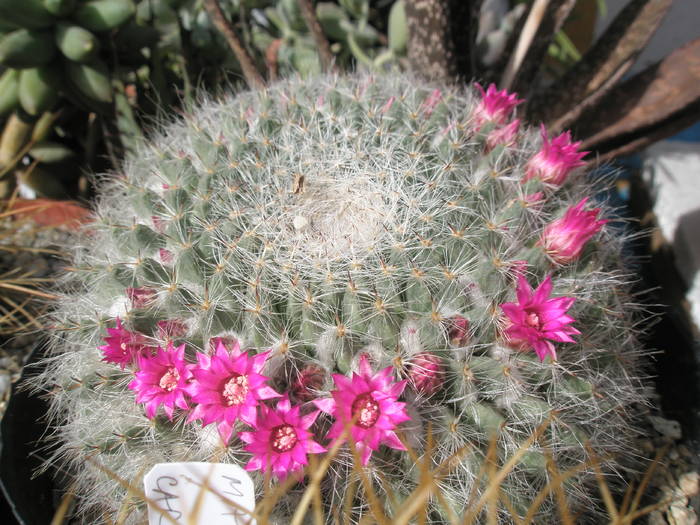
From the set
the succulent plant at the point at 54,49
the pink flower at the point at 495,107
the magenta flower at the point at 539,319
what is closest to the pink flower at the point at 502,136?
the pink flower at the point at 495,107

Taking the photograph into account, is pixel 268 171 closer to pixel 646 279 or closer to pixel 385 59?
pixel 385 59

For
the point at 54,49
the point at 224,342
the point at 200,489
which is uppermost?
the point at 54,49

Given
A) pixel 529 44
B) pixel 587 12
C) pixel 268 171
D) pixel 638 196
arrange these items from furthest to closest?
pixel 587 12 → pixel 638 196 → pixel 529 44 → pixel 268 171

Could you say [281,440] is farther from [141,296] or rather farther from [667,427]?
[667,427]

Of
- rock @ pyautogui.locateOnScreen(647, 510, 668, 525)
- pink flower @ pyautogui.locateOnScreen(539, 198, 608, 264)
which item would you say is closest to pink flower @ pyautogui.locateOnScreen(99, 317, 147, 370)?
pink flower @ pyautogui.locateOnScreen(539, 198, 608, 264)

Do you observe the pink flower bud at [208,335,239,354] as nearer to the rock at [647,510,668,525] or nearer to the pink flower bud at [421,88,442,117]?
the pink flower bud at [421,88,442,117]

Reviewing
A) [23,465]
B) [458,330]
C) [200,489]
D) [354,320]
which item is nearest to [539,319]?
[458,330]

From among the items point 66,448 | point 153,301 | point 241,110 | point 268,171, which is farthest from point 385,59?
point 66,448
